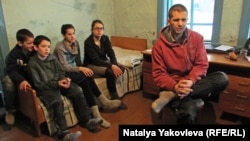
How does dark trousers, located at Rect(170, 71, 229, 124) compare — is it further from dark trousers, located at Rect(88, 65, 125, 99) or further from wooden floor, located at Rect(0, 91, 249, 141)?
dark trousers, located at Rect(88, 65, 125, 99)

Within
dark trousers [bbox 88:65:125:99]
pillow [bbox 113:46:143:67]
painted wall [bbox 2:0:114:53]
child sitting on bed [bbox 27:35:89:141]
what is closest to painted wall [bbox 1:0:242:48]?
painted wall [bbox 2:0:114:53]

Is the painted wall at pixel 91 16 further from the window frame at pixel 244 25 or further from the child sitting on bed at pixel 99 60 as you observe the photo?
the child sitting on bed at pixel 99 60

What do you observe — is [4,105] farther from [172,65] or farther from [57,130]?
[172,65]

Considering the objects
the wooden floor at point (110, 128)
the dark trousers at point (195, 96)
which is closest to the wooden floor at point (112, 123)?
the wooden floor at point (110, 128)

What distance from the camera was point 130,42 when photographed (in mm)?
3473

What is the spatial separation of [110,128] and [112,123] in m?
0.09

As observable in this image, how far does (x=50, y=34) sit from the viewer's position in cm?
279

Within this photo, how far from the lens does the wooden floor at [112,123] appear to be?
2.07 m

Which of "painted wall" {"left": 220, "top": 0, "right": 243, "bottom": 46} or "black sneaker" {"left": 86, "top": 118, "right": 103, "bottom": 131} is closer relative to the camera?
"black sneaker" {"left": 86, "top": 118, "right": 103, "bottom": 131}

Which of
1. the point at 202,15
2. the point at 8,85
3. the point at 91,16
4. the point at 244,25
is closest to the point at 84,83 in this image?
the point at 8,85

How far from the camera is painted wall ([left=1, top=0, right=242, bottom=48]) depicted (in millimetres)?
2455

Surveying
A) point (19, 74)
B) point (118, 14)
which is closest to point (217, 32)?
point (118, 14)

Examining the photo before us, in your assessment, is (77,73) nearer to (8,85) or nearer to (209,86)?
(8,85)

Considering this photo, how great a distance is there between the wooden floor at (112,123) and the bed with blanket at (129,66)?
0.24 m
